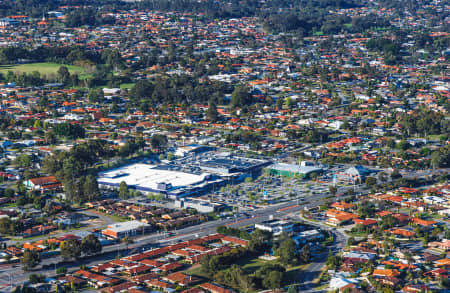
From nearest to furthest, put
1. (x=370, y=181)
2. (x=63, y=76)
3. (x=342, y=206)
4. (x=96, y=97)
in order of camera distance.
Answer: (x=342, y=206) < (x=370, y=181) < (x=96, y=97) < (x=63, y=76)

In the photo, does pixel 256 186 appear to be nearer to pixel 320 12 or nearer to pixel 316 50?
pixel 316 50

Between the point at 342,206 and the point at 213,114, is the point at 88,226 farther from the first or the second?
the point at 213,114

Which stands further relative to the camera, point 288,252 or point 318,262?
point 318,262

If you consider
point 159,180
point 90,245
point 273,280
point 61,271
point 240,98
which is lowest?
point 159,180

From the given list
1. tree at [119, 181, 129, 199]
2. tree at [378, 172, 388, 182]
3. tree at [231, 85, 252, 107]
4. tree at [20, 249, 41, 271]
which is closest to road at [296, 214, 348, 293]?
tree at [378, 172, 388, 182]

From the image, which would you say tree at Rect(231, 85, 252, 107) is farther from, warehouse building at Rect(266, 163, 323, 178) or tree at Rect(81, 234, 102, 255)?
tree at Rect(81, 234, 102, 255)

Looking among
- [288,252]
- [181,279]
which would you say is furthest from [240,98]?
[181,279]

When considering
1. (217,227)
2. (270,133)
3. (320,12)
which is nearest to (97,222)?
(217,227)

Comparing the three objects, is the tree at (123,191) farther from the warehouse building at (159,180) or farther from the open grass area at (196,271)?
the open grass area at (196,271)
